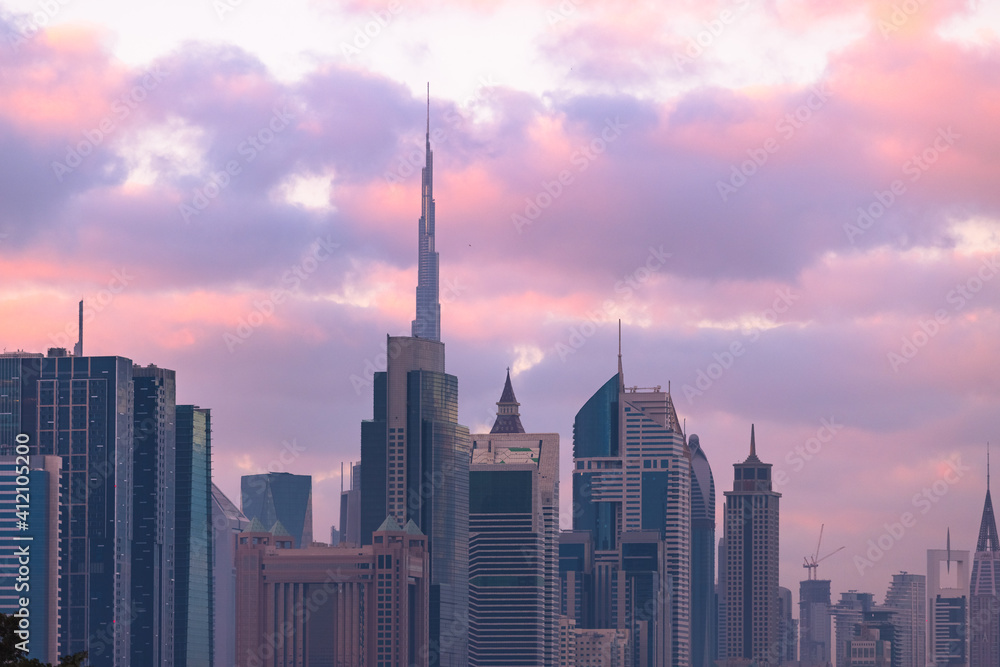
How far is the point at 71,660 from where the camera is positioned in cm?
6556

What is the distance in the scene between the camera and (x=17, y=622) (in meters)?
67.2

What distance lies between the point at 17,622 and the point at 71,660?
285 centimetres
